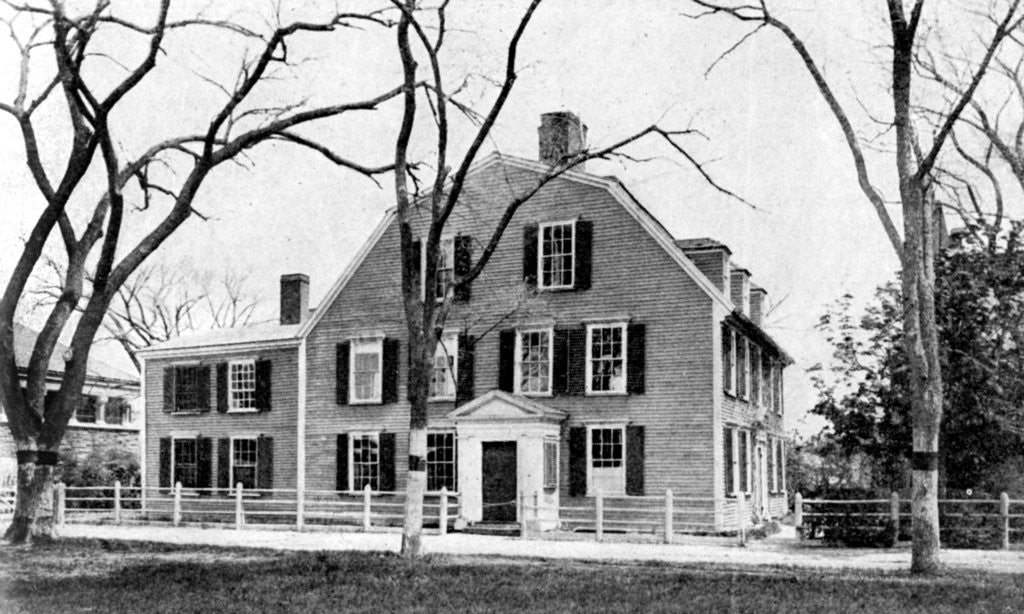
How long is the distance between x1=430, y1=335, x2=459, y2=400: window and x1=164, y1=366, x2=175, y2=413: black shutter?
31.2 ft

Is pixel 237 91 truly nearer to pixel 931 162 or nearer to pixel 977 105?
pixel 931 162

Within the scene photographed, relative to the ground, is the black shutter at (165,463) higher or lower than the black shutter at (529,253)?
lower

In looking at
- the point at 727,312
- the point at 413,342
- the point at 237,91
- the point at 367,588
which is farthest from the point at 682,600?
the point at 727,312

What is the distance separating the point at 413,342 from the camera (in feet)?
61.1

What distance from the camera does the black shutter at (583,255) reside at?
27.3 meters

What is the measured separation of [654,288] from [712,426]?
3.55 m

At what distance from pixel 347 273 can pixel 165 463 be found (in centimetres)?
862

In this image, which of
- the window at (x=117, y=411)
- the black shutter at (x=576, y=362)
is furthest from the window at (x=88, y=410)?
the black shutter at (x=576, y=362)

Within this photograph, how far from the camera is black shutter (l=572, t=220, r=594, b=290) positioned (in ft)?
89.7

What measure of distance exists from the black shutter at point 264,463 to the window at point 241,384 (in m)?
1.29

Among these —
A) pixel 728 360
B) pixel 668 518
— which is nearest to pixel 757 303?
pixel 728 360

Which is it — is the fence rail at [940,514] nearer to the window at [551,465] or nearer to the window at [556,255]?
the window at [551,465]

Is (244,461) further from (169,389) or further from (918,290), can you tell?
(918,290)

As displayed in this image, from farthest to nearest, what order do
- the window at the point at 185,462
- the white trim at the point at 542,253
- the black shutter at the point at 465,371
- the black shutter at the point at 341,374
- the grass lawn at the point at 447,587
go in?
the window at the point at 185,462, the black shutter at the point at 341,374, the black shutter at the point at 465,371, the white trim at the point at 542,253, the grass lawn at the point at 447,587
